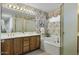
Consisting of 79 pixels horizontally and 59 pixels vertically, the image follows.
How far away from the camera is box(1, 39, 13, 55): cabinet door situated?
4.34 feet

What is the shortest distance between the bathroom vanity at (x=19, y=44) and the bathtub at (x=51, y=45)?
3.6 inches

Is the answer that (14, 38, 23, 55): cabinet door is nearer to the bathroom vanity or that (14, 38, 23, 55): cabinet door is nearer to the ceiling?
the bathroom vanity

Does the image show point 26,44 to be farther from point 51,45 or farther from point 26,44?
point 51,45

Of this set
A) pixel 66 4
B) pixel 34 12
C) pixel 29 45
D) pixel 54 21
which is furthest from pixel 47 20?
pixel 29 45

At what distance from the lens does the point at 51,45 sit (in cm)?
146

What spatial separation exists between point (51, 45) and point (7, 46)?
636 mm

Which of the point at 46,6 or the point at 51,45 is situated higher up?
the point at 46,6

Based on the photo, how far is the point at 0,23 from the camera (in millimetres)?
1330

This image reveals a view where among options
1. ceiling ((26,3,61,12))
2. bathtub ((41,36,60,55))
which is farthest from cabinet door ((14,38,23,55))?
ceiling ((26,3,61,12))

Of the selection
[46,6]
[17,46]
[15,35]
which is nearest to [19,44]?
[17,46]

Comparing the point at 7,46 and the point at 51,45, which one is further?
the point at 51,45

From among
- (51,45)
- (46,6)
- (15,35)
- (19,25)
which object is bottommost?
(51,45)

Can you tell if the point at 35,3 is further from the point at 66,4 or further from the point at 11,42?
the point at 11,42

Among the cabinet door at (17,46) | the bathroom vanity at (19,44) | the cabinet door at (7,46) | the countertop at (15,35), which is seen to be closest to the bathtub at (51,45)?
the bathroom vanity at (19,44)
